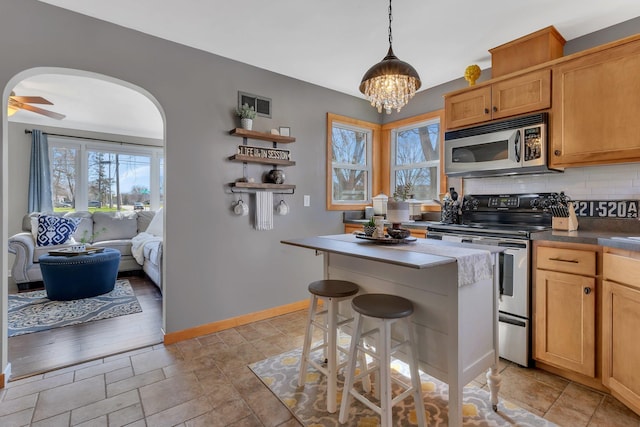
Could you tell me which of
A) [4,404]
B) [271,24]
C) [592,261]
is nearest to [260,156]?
[271,24]

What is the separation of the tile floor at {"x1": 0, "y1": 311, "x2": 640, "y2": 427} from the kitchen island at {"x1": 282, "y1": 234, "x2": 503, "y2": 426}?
504 mm

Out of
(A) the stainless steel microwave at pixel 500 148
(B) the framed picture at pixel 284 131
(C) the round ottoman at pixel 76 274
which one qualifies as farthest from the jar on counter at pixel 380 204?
(C) the round ottoman at pixel 76 274

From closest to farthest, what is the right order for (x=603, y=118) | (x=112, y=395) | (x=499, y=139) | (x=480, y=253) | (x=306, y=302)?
1. (x=480, y=253)
2. (x=112, y=395)
3. (x=603, y=118)
4. (x=499, y=139)
5. (x=306, y=302)

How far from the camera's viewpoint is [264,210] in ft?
9.99

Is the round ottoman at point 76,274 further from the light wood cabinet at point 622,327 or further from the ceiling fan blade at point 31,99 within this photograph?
the light wood cabinet at point 622,327

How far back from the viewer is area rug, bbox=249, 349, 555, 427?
5.31ft

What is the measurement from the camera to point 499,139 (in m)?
2.61

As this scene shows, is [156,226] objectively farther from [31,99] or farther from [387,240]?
[387,240]

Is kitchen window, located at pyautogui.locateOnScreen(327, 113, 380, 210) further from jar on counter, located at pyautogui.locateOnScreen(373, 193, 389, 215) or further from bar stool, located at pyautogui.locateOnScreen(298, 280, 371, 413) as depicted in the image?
bar stool, located at pyautogui.locateOnScreen(298, 280, 371, 413)

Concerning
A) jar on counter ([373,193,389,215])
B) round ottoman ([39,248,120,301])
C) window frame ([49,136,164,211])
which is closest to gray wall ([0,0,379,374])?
jar on counter ([373,193,389,215])

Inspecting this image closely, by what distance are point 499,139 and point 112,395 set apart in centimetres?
339

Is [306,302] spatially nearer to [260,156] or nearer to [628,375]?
[260,156]

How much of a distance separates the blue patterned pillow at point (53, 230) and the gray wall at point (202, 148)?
2.67m

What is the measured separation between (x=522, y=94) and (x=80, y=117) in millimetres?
5886
